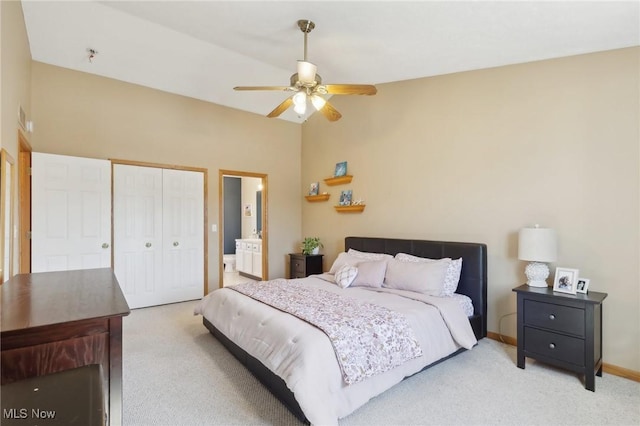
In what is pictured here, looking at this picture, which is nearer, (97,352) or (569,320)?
(97,352)

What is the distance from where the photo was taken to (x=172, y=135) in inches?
189

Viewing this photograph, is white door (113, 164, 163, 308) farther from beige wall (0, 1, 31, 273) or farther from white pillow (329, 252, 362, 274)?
white pillow (329, 252, 362, 274)

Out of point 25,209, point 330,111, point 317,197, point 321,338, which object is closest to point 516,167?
point 330,111

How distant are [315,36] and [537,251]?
2964 millimetres

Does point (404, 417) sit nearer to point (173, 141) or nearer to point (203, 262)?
point (203, 262)

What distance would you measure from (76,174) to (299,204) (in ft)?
11.4

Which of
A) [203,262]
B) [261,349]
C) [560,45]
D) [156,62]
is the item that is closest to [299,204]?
[203,262]

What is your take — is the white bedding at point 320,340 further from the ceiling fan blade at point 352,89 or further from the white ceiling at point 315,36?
the white ceiling at point 315,36

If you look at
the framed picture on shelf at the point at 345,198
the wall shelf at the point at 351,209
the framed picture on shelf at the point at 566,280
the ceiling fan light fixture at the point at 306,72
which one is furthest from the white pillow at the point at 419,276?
the ceiling fan light fixture at the point at 306,72

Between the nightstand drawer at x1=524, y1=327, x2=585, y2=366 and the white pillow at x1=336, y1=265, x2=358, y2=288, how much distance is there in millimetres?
1677

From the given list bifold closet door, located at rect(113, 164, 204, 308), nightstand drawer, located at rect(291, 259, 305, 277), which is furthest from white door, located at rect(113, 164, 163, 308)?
nightstand drawer, located at rect(291, 259, 305, 277)

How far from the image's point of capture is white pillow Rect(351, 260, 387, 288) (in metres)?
3.53

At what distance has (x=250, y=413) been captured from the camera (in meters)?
2.13

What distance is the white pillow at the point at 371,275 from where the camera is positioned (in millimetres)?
3525
